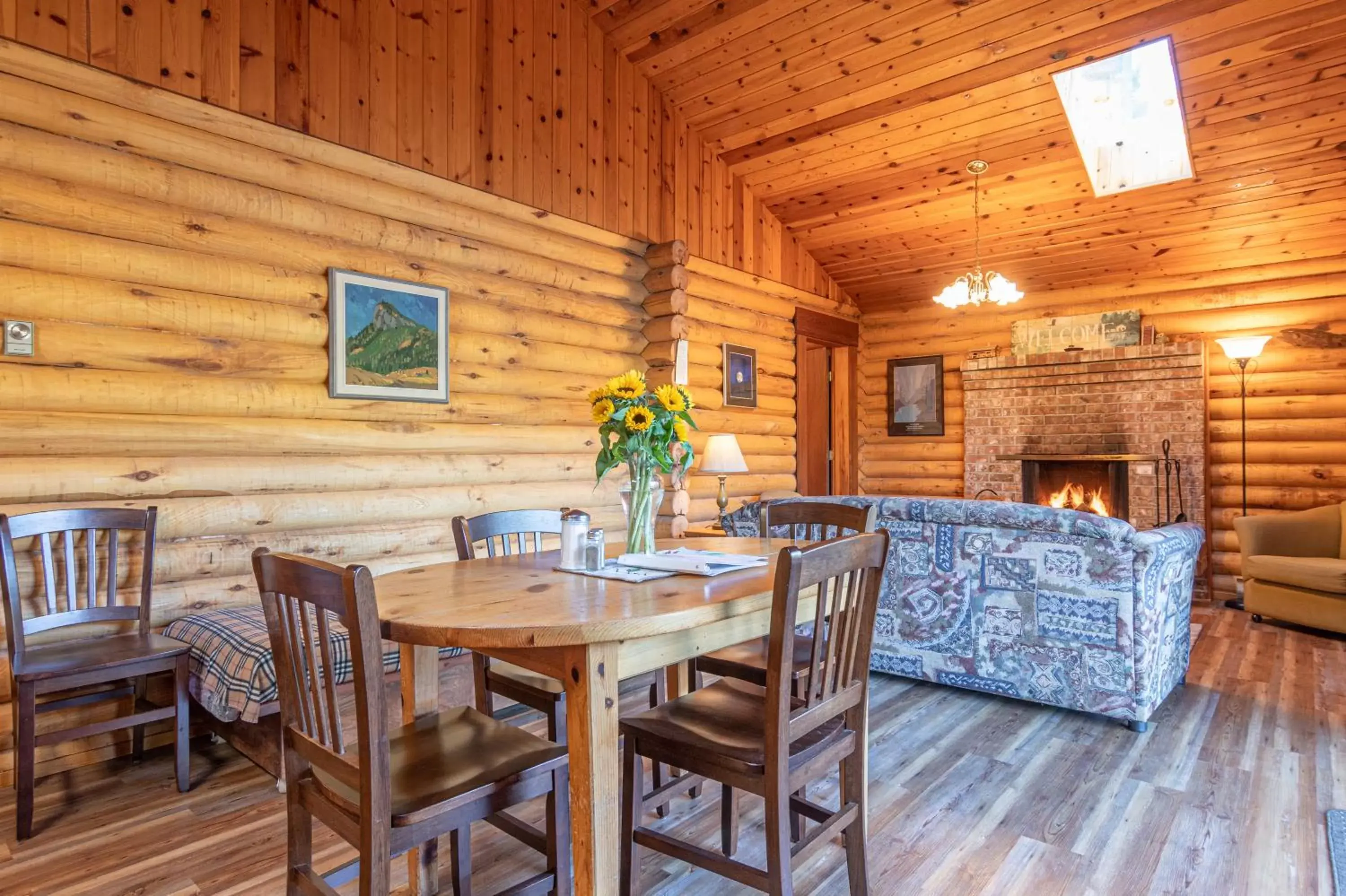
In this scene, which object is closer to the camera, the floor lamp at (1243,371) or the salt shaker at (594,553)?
the salt shaker at (594,553)

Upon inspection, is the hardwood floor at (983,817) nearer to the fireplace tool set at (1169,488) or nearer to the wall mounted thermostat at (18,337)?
the wall mounted thermostat at (18,337)

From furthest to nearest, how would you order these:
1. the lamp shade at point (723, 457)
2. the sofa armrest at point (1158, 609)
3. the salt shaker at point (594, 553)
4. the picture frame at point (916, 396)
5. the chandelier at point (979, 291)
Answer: the picture frame at point (916, 396)
the lamp shade at point (723, 457)
the chandelier at point (979, 291)
the sofa armrest at point (1158, 609)
the salt shaker at point (594, 553)

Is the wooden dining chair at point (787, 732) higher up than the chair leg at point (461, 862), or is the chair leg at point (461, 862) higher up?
the wooden dining chair at point (787, 732)

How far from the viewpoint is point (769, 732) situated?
1538 millimetres

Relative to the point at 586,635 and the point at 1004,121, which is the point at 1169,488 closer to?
the point at 1004,121

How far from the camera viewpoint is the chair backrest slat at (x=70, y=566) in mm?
2547

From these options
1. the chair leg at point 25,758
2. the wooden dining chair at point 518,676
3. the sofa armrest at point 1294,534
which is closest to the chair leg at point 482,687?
the wooden dining chair at point 518,676

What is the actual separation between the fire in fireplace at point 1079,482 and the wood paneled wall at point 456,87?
10.6ft

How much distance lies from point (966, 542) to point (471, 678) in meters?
2.31

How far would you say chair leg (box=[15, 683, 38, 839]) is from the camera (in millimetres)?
2314

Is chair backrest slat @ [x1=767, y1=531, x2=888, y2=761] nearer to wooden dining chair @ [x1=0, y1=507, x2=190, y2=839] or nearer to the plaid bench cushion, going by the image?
the plaid bench cushion

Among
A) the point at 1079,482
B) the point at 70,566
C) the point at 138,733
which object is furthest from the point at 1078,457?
the point at 70,566

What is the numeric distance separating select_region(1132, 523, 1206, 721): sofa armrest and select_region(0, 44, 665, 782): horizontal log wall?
10.4 feet

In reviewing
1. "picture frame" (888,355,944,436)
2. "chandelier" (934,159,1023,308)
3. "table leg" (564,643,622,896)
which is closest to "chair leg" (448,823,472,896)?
"table leg" (564,643,622,896)
